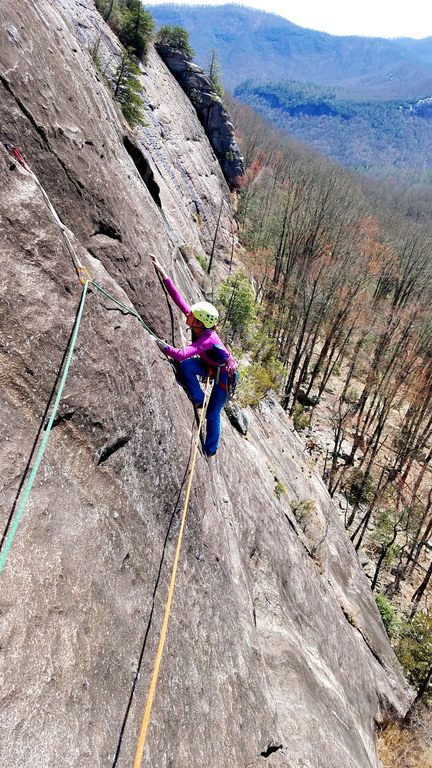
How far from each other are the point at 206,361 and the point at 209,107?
161 ft

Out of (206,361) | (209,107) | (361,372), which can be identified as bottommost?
(361,372)

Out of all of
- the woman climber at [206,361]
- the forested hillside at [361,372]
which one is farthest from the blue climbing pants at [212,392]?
the forested hillside at [361,372]

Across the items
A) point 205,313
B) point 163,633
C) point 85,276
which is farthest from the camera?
point 205,313

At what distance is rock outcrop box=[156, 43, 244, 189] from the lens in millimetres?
41938

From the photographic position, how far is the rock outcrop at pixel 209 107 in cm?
4194

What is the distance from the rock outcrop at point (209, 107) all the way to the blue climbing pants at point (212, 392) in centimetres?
4823

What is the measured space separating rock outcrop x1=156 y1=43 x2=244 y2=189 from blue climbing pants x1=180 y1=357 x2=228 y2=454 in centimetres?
4823

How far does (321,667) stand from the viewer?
7.85m

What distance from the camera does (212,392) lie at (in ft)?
21.3

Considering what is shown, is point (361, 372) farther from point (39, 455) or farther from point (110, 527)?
point (39, 455)

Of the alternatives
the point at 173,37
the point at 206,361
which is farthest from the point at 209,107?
the point at 206,361

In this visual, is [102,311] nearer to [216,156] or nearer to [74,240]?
[74,240]

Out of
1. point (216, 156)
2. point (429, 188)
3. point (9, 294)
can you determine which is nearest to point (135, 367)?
point (9, 294)

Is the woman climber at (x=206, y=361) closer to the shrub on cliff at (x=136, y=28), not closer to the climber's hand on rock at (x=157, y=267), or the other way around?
the climber's hand on rock at (x=157, y=267)
